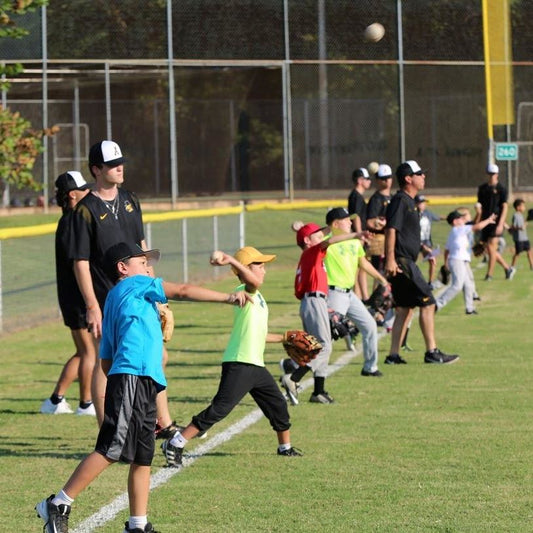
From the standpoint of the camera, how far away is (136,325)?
278 inches

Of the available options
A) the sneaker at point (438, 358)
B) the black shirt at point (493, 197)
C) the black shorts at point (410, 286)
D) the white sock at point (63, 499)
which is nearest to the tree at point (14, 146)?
the black shorts at point (410, 286)

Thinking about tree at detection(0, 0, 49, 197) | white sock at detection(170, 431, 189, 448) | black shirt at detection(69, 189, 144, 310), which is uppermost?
tree at detection(0, 0, 49, 197)

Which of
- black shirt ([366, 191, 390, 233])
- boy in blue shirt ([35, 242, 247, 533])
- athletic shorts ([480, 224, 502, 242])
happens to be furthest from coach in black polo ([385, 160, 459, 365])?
athletic shorts ([480, 224, 502, 242])

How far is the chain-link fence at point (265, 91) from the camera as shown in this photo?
120ft

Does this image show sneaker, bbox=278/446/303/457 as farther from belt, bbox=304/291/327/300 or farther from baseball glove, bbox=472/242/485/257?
baseball glove, bbox=472/242/485/257

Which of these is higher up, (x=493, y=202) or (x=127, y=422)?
(x=493, y=202)

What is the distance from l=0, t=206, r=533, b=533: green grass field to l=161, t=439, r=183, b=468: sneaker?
3.7 inches

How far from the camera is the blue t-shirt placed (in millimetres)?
7039

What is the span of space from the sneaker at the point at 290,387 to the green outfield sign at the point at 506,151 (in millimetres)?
22671

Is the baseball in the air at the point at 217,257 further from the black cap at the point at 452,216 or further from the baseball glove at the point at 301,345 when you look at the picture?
the black cap at the point at 452,216

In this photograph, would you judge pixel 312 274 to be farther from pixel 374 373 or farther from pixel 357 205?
pixel 357 205

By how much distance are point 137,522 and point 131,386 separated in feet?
2.26

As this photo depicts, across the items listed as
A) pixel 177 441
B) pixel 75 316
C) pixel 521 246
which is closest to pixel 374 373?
pixel 75 316

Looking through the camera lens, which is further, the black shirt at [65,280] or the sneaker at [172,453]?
the black shirt at [65,280]
